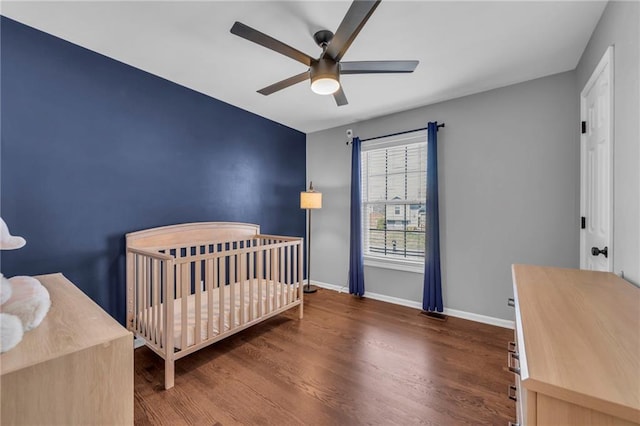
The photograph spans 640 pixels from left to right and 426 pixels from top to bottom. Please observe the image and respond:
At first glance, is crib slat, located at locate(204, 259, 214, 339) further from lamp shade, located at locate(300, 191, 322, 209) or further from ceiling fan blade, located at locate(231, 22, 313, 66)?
lamp shade, located at locate(300, 191, 322, 209)

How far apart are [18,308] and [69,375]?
252 mm

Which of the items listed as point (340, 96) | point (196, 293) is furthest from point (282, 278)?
point (340, 96)

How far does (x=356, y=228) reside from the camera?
3.43 meters

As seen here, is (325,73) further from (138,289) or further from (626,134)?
(138,289)

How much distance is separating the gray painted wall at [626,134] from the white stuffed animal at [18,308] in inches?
85.2

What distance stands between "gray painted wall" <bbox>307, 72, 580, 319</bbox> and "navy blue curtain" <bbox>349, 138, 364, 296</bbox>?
39 cm

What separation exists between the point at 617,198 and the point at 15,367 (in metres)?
2.42

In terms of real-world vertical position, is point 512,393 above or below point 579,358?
below

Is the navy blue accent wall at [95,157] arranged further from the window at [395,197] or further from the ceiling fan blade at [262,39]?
the window at [395,197]

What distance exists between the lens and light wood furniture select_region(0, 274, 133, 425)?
581mm

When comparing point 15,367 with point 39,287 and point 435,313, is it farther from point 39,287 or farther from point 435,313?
point 435,313

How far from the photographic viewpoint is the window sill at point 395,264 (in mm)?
3083

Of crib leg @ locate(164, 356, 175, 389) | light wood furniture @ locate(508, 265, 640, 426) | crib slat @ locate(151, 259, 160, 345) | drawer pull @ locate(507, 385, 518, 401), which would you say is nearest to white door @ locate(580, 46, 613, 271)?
light wood furniture @ locate(508, 265, 640, 426)

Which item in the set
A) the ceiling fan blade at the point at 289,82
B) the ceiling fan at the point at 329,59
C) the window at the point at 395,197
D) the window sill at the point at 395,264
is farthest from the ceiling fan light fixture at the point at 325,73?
the window sill at the point at 395,264
